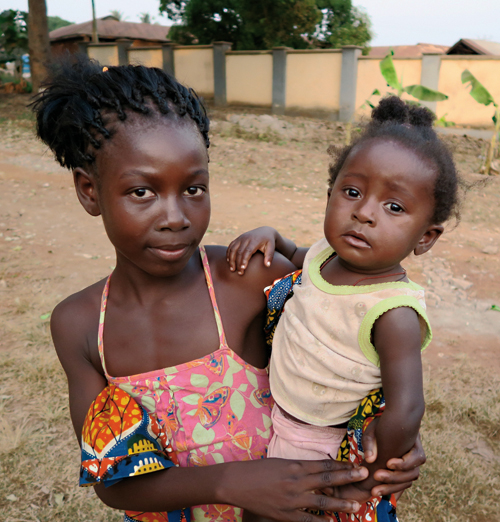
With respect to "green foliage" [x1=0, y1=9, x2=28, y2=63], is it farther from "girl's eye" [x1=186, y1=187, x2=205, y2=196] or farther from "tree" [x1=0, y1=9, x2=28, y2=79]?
"girl's eye" [x1=186, y1=187, x2=205, y2=196]

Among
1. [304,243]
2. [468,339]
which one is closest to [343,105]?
[304,243]

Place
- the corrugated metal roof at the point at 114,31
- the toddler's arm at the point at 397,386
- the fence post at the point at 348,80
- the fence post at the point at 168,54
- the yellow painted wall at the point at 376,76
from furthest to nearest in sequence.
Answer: the corrugated metal roof at the point at 114,31 → the fence post at the point at 168,54 → the fence post at the point at 348,80 → the yellow painted wall at the point at 376,76 → the toddler's arm at the point at 397,386

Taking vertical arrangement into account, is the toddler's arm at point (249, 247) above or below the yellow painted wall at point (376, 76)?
below

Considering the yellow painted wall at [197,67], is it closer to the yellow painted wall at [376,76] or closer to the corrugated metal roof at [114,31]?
the yellow painted wall at [376,76]

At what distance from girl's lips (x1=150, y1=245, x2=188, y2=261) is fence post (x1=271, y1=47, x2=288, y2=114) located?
15.3 m

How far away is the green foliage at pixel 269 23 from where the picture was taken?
714 inches

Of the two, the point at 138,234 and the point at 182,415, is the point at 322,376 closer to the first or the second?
the point at 182,415

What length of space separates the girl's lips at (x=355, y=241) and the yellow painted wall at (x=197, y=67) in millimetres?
16623

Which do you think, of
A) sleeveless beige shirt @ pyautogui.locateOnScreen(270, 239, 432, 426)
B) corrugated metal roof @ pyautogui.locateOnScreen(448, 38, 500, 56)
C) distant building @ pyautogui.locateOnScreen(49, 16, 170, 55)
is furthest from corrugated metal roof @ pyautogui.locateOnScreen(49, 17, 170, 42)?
sleeveless beige shirt @ pyautogui.locateOnScreen(270, 239, 432, 426)

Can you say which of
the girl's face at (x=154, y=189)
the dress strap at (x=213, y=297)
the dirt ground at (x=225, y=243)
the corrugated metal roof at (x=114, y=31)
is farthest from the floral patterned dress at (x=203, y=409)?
the corrugated metal roof at (x=114, y=31)

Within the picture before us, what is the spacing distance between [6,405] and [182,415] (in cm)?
185

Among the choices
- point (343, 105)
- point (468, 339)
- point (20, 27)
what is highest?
point (20, 27)

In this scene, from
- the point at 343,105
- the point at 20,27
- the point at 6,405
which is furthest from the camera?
the point at 20,27

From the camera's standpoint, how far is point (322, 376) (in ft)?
4.37
